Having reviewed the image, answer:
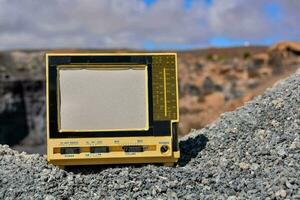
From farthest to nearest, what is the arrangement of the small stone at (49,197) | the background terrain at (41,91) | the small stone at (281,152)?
the background terrain at (41,91) → the small stone at (281,152) → the small stone at (49,197)

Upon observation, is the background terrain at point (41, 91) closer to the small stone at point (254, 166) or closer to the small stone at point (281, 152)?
the small stone at point (281, 152)

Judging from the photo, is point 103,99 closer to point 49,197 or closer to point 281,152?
point 49,197

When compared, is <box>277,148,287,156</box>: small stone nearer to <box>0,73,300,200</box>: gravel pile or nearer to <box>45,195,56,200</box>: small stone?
<box>0,73,300,200</box>: gravel pile

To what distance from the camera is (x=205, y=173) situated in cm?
517

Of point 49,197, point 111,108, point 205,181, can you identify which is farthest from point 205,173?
point 49,197

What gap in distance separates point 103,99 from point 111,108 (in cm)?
12

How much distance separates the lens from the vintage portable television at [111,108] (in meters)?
5.31

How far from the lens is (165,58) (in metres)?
5.38

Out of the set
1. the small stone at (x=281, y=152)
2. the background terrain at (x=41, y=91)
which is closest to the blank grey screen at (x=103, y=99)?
the small stone at (x=281, y=152)

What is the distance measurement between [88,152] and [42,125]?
20269 mm

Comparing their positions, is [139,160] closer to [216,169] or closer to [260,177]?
[216,169]

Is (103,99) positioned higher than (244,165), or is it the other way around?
(103,99)

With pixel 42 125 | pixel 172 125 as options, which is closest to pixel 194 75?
pixel 42 125

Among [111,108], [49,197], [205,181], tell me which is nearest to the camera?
[49,197]
